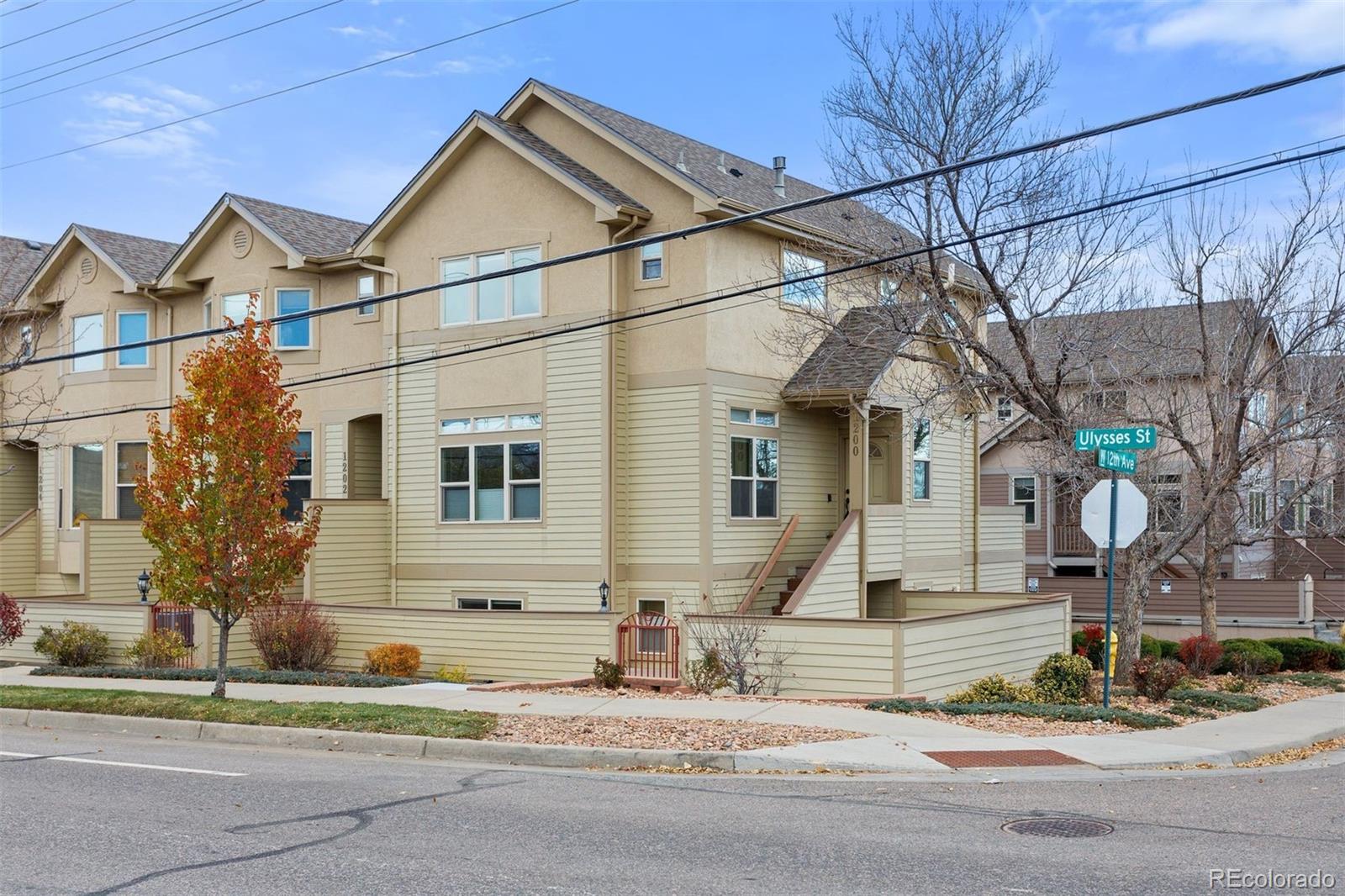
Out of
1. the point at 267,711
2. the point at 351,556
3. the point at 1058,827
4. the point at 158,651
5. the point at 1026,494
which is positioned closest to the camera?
the point at 1058,827

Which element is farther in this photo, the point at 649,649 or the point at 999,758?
the point at 649,649

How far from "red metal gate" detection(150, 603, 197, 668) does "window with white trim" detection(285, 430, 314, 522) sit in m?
4.52

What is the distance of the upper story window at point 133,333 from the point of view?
2922 cm

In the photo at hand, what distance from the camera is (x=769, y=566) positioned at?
2227cm

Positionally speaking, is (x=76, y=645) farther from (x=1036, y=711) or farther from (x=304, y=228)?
(x=1036, y=711)

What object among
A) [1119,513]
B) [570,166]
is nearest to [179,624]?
[570,166]

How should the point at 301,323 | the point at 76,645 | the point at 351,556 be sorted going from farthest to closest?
the point at 301,323 → the point at 351,556 → the point at 76,645

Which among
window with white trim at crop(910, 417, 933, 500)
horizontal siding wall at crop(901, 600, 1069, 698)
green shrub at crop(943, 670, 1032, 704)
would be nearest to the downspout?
window with white trim at crop(910, 417, 933, 500)

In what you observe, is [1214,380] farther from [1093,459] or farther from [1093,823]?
[1093,823]

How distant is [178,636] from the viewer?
22.0m

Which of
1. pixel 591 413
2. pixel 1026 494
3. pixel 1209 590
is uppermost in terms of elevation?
pixel 591 413

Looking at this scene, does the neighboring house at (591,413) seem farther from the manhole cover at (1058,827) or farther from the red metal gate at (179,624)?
the manhole cover at (1058,827)

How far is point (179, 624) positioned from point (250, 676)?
13.9 ft

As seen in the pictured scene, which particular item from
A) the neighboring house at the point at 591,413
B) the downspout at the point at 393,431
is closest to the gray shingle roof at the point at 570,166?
the neighboring house at the point at 591,413
